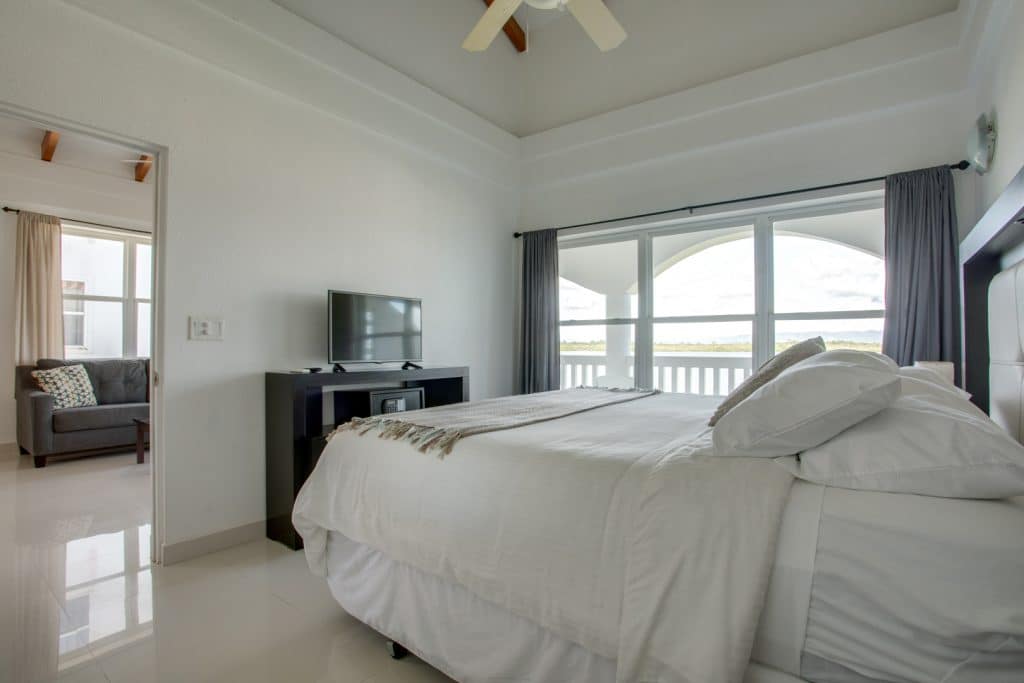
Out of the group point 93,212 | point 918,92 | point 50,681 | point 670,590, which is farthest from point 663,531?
point 93,212

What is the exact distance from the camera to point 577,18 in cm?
257

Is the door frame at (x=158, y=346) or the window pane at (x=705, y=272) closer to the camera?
the door frame at (x=158, y=346)

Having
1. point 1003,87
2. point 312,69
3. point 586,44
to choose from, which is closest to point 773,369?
point 1003,87

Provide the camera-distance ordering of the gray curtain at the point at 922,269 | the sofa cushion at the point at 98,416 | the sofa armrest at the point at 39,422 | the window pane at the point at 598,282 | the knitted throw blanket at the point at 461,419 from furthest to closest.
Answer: the window pane at the point at 598,282, the sofa cushion at the point at 98,416, the sofa armrest at the point at 39,422, the gray curtain at the point at 922,269, the knitted throw blanket at the point at 461,419

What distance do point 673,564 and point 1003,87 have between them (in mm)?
2867

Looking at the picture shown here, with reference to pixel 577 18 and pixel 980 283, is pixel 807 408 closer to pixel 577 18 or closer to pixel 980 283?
pixel 980 283

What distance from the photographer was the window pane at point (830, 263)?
3.32 meters

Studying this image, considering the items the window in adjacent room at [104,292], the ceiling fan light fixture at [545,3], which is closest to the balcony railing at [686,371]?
the ceiling fan light fixture at [545,3]

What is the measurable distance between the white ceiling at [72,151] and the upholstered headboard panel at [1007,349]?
223 inches

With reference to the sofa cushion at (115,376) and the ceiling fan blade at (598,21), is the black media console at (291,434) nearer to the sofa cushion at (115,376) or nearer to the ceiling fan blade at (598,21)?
the ceiling fan blade at (598,21)

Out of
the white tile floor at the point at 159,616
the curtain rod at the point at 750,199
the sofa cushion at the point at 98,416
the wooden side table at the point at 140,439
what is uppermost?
the curtain rod at the point at 750,199

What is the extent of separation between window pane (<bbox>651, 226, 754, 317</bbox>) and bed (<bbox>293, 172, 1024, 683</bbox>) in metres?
2.19

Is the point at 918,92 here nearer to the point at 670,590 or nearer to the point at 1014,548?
the point at 1014,548

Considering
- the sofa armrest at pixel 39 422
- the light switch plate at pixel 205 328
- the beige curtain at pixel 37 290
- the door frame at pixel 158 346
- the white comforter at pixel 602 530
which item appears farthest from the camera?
the beige curtain at pixel 37 290
